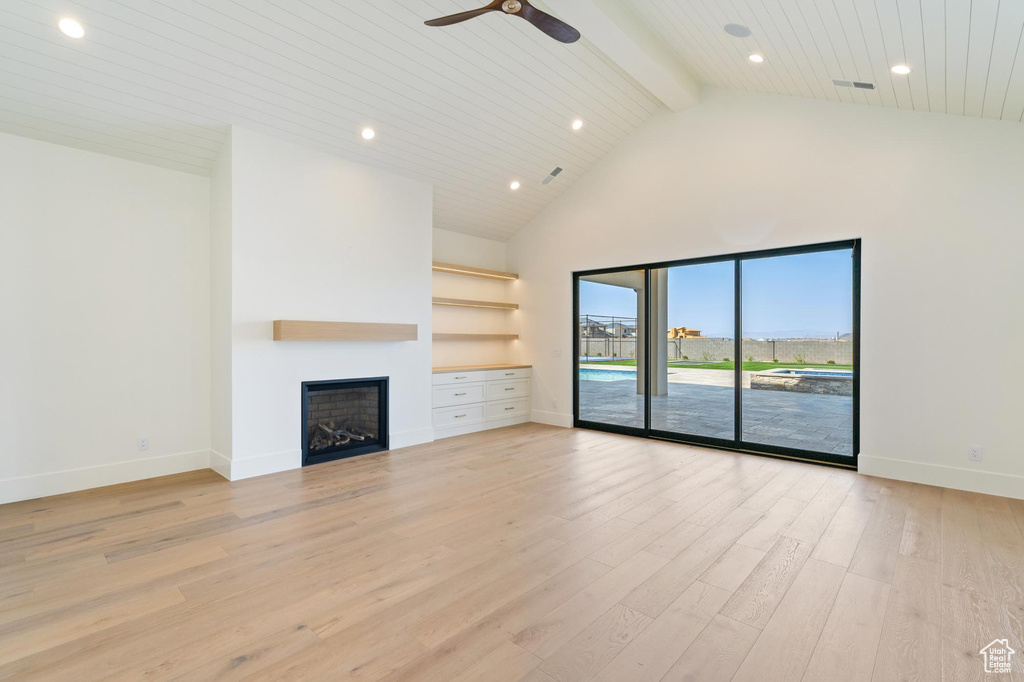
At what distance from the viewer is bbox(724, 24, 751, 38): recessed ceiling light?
12.3 feet

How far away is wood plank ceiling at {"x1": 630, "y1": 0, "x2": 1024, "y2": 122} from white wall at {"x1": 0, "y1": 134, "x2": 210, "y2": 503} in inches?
182

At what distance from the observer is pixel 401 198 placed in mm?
5492

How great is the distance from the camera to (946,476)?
4082mm

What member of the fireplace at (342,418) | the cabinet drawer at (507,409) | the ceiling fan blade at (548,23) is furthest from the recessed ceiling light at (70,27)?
the cabinet drawer at (507,409)

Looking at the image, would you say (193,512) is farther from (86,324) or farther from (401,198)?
(401,198)

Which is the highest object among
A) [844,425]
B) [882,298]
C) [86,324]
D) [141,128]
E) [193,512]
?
[141,128]

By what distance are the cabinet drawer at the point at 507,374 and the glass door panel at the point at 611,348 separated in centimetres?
82

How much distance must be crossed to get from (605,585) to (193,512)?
2.95 metres

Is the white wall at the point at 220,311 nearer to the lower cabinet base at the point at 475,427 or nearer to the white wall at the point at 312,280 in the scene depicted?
the white wall at the point at 312,280

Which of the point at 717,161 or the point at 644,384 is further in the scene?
the point at 644,384

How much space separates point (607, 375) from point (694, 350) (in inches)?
49.0

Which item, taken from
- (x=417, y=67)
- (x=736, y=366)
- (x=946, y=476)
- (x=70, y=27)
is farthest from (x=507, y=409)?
(x=70, y=27)

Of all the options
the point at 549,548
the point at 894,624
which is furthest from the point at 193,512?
the point at 894,624

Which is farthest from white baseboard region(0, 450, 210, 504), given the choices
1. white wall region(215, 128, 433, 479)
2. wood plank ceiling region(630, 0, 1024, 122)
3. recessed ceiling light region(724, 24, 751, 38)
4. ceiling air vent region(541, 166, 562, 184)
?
recessed ceiling light region(724, 24, 751, 38)
